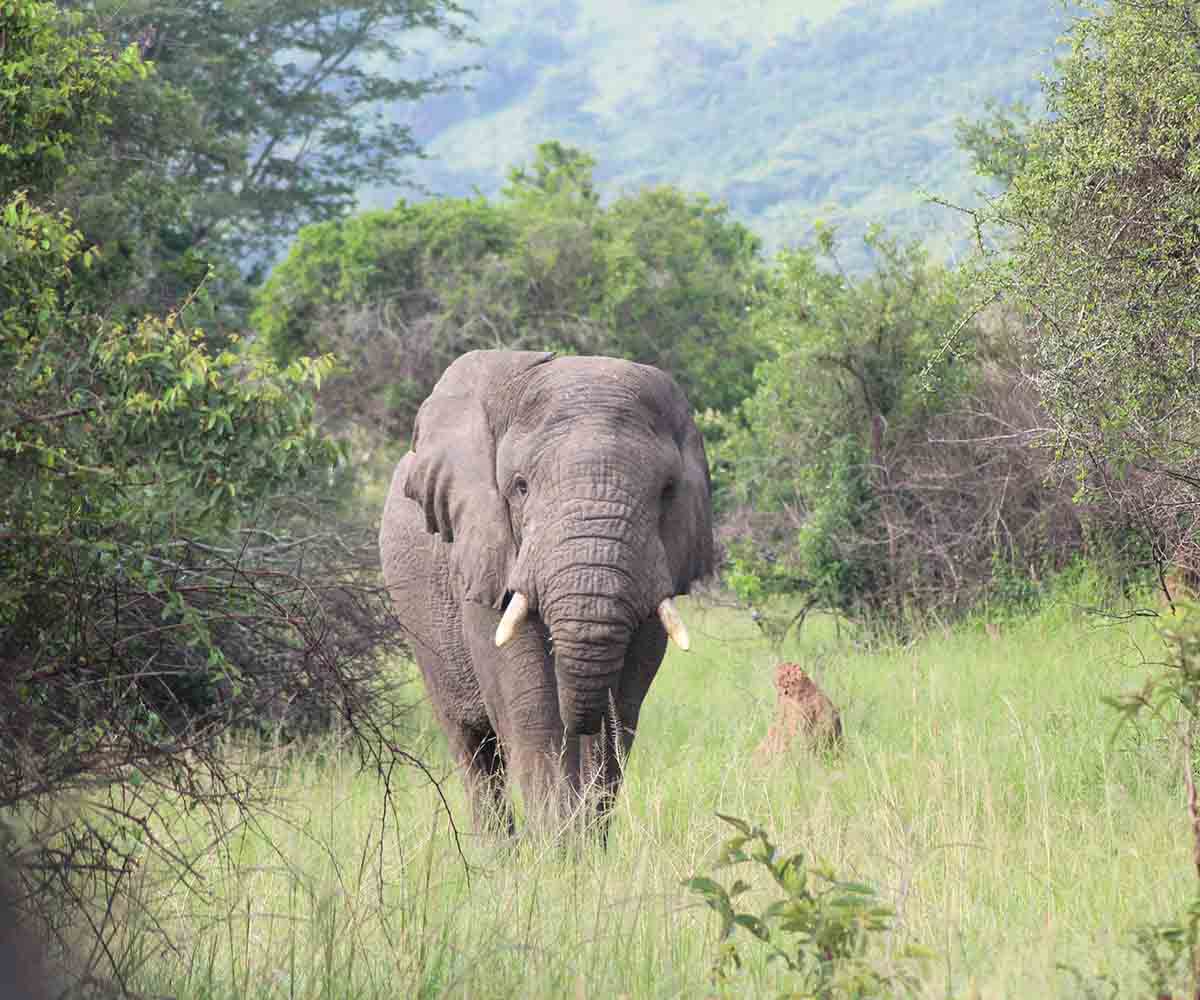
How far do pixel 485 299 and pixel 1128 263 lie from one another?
50.2ft

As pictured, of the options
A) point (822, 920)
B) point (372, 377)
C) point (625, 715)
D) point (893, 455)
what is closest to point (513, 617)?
point (625, 715)

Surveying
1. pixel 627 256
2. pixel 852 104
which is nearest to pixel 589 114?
pixel 852 104

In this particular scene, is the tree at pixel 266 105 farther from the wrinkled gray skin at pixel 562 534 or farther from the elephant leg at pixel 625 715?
the elephant leg at pixel 625 715

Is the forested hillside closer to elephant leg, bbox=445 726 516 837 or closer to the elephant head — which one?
elephant leg, bbox=445 726 516 837

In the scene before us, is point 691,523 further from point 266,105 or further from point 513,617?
point 266,105

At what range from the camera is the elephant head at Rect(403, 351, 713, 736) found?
231 inches

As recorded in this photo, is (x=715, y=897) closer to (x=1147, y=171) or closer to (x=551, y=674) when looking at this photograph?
(x=551, y=674)

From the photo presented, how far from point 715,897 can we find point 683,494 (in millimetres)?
2992

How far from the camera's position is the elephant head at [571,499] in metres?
5.86

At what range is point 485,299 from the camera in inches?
854

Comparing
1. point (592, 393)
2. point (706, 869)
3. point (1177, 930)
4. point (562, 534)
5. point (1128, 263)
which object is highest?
point (1128, 263)

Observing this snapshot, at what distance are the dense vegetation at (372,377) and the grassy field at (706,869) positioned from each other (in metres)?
0.17

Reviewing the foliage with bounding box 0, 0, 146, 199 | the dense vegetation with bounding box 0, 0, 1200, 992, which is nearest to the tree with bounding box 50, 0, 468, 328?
the dense vegetation with bounding box 0, 0, 1200, 992

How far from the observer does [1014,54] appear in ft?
514
